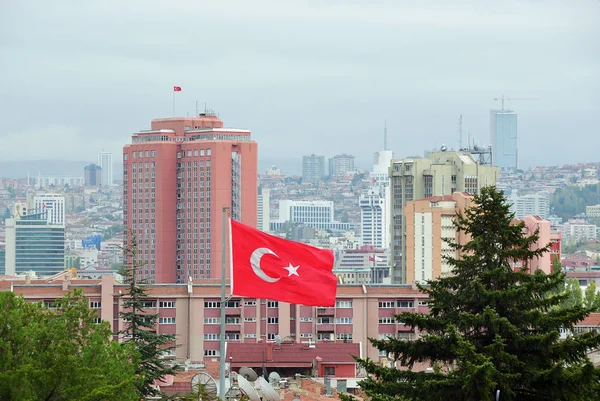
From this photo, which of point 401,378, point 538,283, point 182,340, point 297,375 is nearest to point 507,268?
point 538,283

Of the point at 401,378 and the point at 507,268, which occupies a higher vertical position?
the point at 507,268

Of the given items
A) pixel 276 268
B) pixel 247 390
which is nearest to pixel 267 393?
pixel 247 390

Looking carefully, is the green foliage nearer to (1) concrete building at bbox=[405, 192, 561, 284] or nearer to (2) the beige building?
(1) concrete building at bbox=[405, 192, 561, 284]

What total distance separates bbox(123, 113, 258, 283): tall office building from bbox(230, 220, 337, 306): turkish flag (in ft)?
396

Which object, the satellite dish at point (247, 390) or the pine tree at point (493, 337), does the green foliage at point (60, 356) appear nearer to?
the satellite dish at point (247, 390)

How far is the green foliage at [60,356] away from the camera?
26.1m

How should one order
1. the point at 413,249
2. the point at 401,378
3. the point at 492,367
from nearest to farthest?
the point at 492,367 < the point at 401,378 < the point at 413,249

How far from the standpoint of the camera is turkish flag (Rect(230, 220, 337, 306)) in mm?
23531

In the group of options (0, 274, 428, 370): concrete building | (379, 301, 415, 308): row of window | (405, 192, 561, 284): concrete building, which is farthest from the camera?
(405, 192, 561, 284): concrete building

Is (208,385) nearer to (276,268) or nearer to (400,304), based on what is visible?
(276,268)

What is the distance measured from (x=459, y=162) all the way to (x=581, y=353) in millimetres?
120625

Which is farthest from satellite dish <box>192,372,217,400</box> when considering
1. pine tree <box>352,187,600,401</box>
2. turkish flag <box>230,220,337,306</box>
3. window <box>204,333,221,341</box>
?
window <box>204,333,221,341</box>

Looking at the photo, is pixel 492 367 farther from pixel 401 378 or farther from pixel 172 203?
pixel 172 203

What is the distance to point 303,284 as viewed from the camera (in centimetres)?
2377
